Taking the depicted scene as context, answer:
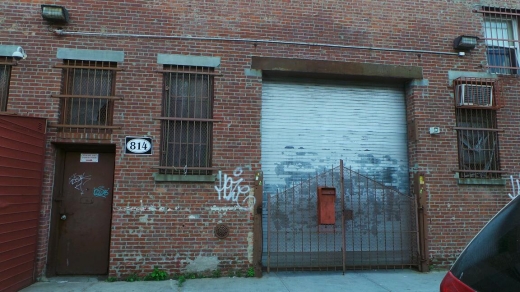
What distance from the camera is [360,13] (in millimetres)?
7758

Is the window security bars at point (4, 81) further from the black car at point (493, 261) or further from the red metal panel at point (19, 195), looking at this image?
the black car at point (493, 261)

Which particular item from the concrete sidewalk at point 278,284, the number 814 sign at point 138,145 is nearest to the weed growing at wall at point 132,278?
the concrete sidewalk at point 278,284

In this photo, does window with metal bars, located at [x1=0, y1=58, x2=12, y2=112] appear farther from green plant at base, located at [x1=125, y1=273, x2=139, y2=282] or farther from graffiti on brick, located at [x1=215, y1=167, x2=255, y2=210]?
graffiti on brick, located at [x1=215, y1=167, x2=255, y2=210]

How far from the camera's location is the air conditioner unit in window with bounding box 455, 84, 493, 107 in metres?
7.60

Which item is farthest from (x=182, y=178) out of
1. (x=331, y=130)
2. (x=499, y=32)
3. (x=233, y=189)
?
(x=499, y=32)

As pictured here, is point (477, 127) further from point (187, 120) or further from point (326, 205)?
point (187, 120)

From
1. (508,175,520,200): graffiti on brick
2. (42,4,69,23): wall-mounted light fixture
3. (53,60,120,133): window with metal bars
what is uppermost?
(42,4,69,23): wall-mounted light fixture

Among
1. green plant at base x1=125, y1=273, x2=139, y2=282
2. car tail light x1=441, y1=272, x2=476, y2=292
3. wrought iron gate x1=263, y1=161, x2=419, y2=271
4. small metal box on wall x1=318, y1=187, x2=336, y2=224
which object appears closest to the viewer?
car tail light x1=441, y1=272, x2=476, y2=292

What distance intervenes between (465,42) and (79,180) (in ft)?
27.6

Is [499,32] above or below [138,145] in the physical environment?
above

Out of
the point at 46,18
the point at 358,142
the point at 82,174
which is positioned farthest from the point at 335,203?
the point at 46,18

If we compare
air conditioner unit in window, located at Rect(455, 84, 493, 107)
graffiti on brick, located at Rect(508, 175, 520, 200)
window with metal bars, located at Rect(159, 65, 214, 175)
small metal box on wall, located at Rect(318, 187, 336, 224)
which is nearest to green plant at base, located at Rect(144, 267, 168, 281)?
window with metal bars, located at Rect(159, 65, 214, 175)

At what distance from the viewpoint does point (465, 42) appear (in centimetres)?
775

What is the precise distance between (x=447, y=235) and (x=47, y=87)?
8253 millimetres
